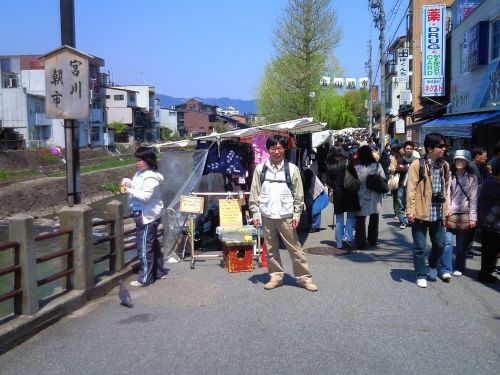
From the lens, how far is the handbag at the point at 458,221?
269 inches

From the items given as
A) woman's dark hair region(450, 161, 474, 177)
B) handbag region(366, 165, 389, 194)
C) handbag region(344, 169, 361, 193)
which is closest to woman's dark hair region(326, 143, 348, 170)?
handbag region(344, 169, 361, 193)

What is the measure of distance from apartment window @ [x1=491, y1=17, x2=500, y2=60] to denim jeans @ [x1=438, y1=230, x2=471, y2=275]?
371 inches

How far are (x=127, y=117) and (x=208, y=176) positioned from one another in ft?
223

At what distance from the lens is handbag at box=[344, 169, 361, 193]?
29.1 ft

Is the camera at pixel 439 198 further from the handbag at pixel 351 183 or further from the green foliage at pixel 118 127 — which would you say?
the green foliage at pixel 118 127

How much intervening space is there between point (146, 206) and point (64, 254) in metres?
1.26

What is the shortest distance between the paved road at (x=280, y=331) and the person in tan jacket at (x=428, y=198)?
0.51 m

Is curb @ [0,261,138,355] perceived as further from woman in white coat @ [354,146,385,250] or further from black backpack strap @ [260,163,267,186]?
woman in white coat @ [354,146,385,250]

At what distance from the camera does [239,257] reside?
25.0 feet

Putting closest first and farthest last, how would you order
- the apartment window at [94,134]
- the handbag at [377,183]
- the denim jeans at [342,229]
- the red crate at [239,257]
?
the red crate at [239,257]
the handbag at [377,183]
the denim jeans at [342,229]
the apartment window at [94,134]

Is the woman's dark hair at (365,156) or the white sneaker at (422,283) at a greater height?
the woman's dark hair at (365,156)

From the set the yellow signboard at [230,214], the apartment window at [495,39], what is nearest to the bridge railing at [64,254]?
the yellow signboard at [230,214]

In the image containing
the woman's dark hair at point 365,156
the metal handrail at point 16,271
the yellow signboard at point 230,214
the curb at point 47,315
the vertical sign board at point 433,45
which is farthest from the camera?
the vertical sign board at point 433,45

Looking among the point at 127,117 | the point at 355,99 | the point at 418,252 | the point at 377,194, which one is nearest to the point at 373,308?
the point at 418,252
